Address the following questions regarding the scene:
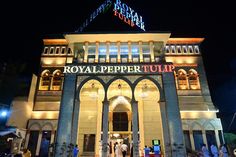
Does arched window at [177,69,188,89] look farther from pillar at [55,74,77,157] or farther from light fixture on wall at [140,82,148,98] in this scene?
pillar at [55,74,77,157]

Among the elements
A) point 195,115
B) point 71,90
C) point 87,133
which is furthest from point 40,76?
point 195,115

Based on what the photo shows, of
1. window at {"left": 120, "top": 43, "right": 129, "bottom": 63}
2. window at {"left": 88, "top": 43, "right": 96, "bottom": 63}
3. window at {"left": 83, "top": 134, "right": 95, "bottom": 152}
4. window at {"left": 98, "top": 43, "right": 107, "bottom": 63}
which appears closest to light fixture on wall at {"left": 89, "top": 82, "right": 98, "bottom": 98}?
window at {"left": 88, "top": 43, "right": 96, "bottom": 63}

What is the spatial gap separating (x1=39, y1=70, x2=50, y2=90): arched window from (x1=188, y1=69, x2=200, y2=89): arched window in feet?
61.7

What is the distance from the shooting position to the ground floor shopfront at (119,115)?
21.0 metres

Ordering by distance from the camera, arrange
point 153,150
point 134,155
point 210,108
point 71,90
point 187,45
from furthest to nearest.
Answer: point 187,45 < point 210,108 < point 71,90 < point 153,150 < point 134,155

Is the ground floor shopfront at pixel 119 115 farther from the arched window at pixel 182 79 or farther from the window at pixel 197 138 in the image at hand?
the arched window at pixel 182 79

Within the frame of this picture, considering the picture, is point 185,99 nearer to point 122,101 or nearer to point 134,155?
point 122,101

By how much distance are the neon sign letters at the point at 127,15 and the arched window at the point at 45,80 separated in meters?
12.0

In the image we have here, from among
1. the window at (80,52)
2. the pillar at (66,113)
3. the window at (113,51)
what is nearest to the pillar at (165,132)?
the window at (113,51)

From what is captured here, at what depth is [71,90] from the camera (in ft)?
69.8

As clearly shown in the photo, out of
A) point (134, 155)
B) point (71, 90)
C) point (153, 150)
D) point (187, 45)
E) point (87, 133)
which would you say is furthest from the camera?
point (187, 45)

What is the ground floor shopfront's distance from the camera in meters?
21.0

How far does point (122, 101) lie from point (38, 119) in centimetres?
1047

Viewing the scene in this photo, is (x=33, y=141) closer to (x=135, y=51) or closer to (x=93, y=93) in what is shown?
(x=93, y=93)
